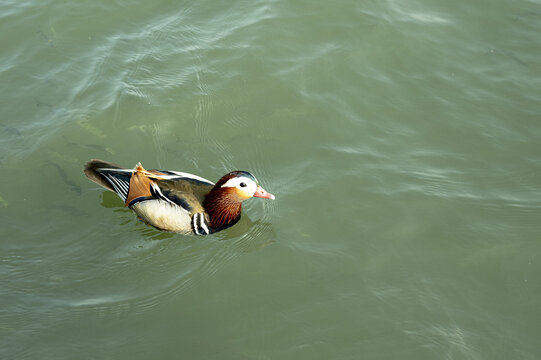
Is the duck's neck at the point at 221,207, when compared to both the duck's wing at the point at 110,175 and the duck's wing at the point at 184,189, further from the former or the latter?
the duck's wing at the point at 110,175

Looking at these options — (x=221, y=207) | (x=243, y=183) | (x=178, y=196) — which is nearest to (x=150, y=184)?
(x=178, y=196)

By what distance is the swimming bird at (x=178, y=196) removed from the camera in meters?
6.04

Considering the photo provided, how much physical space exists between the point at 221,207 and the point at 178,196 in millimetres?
489

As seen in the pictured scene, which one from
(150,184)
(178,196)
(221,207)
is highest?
(150,184)

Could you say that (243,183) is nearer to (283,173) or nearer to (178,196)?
(178,196)

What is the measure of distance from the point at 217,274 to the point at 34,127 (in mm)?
3363

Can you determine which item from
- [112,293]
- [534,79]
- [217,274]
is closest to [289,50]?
[534,79]

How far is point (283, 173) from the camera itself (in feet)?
22.0

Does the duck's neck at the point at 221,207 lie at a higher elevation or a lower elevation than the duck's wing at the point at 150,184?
A: lower

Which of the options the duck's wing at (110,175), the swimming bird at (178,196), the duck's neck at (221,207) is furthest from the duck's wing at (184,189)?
the duck's wing at (110,175)

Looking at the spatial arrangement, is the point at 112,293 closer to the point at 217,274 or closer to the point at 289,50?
the point at 217,274

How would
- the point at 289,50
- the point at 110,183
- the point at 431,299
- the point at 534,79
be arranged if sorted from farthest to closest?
the point at 289,50 → the point at 534,79 → the point at 110,183 → the point at 431,299

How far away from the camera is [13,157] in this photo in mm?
6785

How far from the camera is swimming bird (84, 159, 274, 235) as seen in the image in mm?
6043
